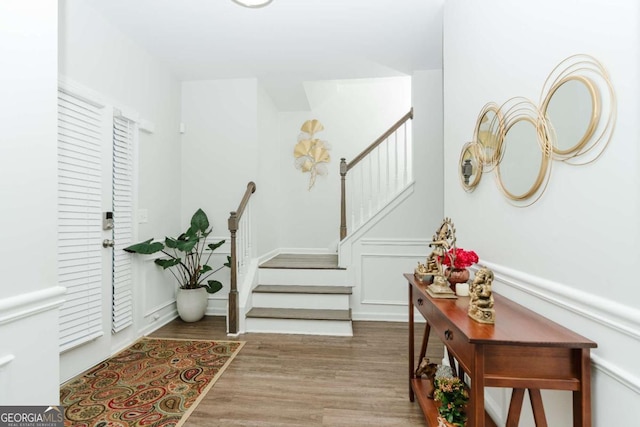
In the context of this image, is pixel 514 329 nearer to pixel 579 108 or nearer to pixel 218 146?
pixel 579 108

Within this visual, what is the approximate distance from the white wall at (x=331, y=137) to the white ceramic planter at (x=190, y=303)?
1756 mm

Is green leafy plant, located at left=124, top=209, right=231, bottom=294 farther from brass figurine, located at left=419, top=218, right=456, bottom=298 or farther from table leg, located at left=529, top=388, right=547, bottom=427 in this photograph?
table leg, located at left=529, top=388, right=547, bottom=427

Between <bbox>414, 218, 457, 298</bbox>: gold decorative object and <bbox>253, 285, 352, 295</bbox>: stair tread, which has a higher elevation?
<bbox>414, 218, 457, 298</bbox>: gold decorative object

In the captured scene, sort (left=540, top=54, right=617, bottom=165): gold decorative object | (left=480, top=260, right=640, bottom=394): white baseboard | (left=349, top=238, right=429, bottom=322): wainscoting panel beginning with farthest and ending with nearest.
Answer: (left=349, top=238, right=429, bottom=322): wainscoting panel → (left=540, top=54, right=617, bottom=165): gold decorative object → (left=480, top=260, right=640, bottom=394): white baseboard

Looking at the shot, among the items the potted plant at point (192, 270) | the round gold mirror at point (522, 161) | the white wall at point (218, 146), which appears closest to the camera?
the round gold mirror at point (522, 161)

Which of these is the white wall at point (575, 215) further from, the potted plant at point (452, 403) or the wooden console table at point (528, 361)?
the potted plant at point (452, 403)

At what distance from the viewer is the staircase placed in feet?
10.3

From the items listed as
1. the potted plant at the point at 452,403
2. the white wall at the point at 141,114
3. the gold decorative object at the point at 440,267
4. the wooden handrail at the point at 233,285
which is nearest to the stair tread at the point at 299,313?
the wooden handrail at the point at 233,285

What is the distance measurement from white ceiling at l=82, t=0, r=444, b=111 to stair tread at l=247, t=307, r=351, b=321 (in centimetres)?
265

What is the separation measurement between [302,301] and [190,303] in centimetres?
122

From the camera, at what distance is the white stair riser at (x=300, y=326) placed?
312 cm

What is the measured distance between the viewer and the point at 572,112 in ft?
3.73

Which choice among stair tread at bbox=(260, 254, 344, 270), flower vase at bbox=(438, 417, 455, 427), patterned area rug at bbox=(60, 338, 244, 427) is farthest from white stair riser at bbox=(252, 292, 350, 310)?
flower vase at bbox=(438, 417, 455, 427)

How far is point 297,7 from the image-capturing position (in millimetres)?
2506
